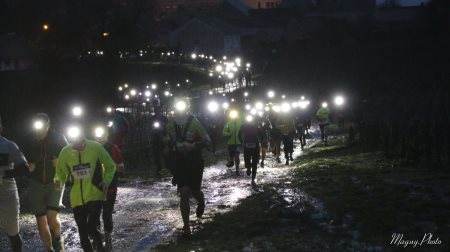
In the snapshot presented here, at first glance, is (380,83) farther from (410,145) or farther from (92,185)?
(92,185)

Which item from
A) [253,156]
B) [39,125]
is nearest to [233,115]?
[253,156]

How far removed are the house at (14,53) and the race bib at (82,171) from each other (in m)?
56.5

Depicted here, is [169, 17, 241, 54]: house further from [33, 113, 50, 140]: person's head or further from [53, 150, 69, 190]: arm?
[53, 150, 69, 190]: arm

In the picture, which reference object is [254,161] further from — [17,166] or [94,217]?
[17,166]

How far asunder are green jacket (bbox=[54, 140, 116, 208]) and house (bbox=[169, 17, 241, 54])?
77.5m

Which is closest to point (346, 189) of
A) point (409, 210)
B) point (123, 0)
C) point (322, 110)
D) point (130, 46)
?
point (409, 210)

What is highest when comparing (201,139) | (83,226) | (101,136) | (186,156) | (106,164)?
(101,136)

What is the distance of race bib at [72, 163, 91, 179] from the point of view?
806 centimetres

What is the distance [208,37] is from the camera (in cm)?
8644

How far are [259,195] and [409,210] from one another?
4482mm

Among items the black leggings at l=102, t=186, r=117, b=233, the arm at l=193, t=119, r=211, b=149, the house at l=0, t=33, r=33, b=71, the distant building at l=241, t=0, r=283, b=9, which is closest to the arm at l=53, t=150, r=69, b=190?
the black leggings at l=102, t=186, r=117, b=233

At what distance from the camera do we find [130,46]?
66000mm

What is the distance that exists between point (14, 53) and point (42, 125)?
56.7 metres

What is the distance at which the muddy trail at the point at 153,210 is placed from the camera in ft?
34.3
